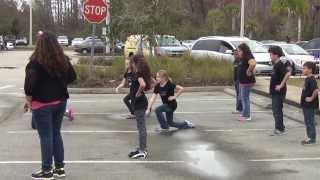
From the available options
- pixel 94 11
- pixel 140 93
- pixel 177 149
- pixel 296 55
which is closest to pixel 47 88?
pixel 140 93

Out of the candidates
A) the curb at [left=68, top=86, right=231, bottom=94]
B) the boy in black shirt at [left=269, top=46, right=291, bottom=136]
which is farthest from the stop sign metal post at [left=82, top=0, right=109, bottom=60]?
the boy in black shirt at [left=269, top=46, right=291, bottom=136]

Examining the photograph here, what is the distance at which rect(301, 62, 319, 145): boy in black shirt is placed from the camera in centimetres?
1082

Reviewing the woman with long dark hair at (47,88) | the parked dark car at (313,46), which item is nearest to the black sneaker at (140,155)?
the woman with long dark hair at (47,88)

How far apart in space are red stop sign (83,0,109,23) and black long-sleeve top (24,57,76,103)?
11.8m

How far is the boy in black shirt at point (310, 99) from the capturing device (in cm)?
1082

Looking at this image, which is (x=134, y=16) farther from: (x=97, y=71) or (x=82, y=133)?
(x=82, y=133)

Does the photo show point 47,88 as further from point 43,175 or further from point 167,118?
point 167,118

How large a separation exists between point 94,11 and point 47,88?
39.7 ft

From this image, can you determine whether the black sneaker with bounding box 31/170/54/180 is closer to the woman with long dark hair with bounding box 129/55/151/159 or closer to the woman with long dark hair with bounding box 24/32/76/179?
the woman with long dark hair with bounding box 24/32/76/179

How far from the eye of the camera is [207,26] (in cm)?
7225

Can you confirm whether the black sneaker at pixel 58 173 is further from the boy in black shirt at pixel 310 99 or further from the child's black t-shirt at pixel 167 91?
the boy in black shirt at pixel 310 99

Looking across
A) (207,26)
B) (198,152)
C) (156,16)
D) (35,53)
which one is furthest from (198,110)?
(207,26)

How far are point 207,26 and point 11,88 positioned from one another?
168 feet

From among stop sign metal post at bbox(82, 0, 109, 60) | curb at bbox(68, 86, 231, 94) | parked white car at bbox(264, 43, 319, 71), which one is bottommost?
curb at bbox(68, 86, 231, 94)
